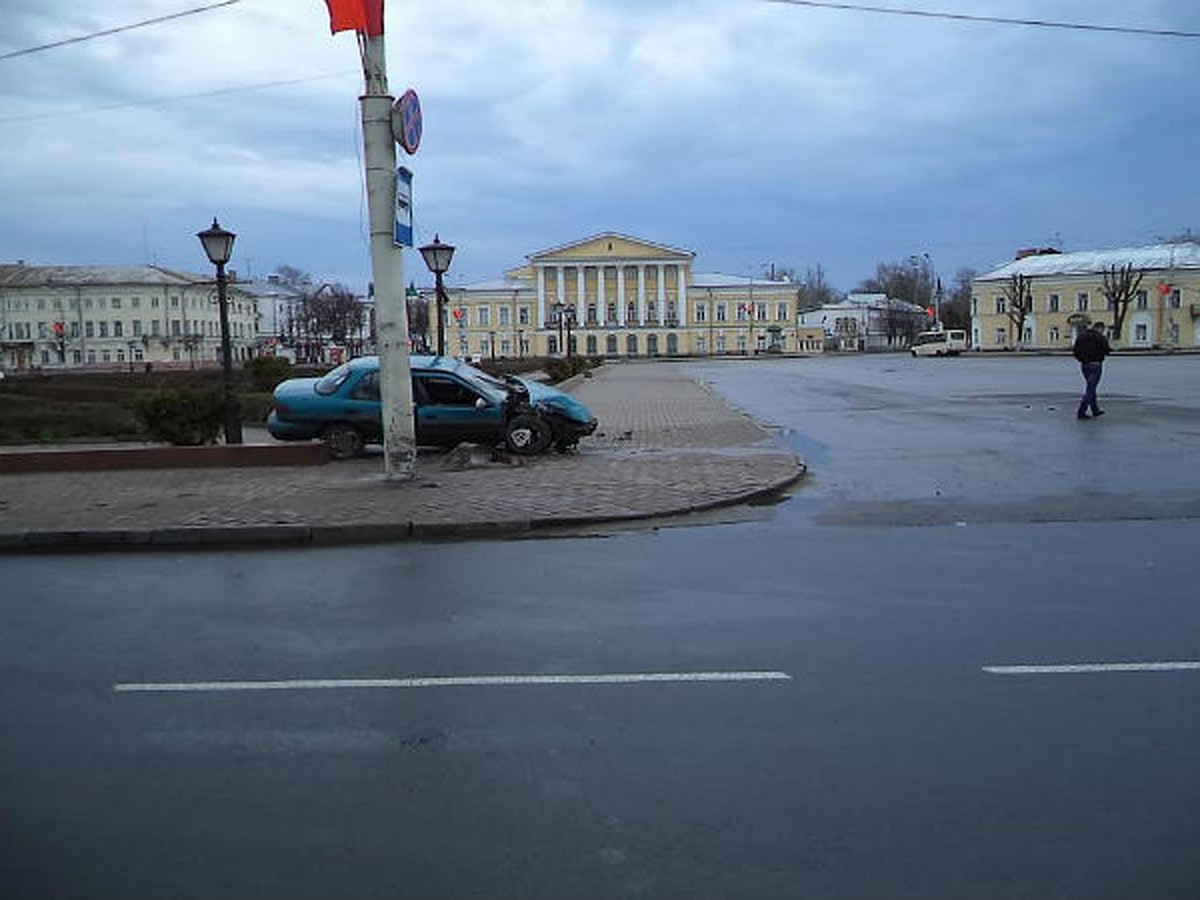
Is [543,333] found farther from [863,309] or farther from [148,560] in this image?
[148,560]

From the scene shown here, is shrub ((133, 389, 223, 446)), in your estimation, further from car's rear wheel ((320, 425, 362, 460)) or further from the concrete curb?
the concrete curb

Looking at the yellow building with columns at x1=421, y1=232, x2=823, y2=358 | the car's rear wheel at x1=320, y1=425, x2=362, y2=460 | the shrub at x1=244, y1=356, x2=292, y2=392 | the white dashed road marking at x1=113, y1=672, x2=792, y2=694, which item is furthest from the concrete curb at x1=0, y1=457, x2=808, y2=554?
the yellow building with columns at x1=421, y1=232, x2=823, y2=358

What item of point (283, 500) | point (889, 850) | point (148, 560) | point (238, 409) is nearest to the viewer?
point (889, 850)

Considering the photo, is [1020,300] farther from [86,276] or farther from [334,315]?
[86,276]

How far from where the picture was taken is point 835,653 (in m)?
5.95

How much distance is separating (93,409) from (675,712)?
2738 centimetres

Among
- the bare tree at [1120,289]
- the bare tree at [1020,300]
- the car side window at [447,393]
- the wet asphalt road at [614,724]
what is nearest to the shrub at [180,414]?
the car side window at [447,393]

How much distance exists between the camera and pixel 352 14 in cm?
1198

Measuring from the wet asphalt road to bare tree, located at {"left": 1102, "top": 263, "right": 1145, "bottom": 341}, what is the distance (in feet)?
341

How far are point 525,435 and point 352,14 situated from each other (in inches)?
250

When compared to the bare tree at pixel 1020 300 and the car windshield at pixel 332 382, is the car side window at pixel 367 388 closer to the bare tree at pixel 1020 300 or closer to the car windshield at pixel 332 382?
the car windshield at pixel 332 382

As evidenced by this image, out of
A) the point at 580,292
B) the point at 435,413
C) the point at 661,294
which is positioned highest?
the point at 580,292

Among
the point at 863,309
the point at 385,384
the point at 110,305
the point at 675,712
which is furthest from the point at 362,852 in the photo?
the point at 863,309

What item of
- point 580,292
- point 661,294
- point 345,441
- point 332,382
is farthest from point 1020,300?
point 345,441
